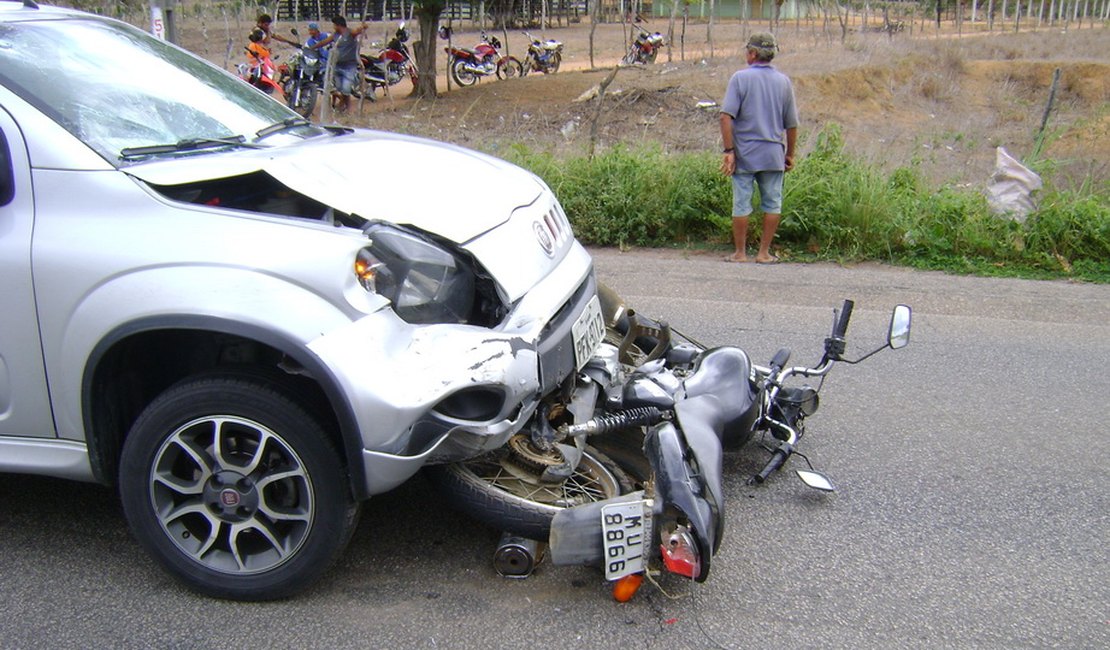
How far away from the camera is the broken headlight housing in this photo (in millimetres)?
2990

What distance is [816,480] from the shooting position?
3.79 meters

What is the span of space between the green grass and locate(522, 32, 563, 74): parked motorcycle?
16409mm

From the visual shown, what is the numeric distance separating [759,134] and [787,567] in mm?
5000

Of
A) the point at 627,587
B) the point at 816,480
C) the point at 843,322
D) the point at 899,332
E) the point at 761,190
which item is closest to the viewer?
the point at 627,587

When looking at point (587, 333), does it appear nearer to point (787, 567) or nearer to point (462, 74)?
point (787, 567)

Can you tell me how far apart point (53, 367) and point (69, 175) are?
60 centimetres

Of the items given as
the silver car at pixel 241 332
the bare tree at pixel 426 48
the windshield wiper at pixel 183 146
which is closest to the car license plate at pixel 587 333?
the silver car at pixel 241 332

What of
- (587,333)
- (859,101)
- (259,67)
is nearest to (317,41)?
(259,67)

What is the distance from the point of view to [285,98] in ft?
63.3

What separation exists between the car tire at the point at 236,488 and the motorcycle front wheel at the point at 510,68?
21.4m

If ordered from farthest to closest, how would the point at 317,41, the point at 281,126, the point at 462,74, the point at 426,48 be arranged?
1. the point at 462,74
2. the point at 426,48
3. the point at 317,41
4. the point at 281,126

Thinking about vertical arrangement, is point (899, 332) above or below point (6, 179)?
below

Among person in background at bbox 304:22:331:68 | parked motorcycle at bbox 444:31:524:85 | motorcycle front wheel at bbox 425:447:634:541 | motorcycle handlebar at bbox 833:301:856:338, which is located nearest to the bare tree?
parked motorcycle at bbox 444:31:524:85

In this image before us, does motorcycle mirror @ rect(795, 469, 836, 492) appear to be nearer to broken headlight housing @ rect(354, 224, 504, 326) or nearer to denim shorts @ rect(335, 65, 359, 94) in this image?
broken headlight housing @ rect(354, 224, 504, 326)
